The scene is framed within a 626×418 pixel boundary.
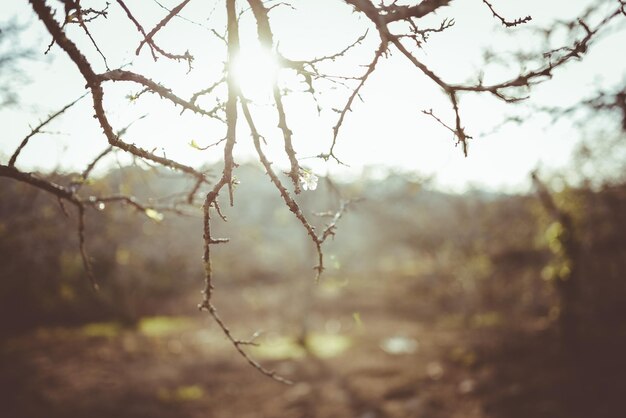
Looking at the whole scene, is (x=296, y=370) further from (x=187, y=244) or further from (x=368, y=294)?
(x=368, y=294)

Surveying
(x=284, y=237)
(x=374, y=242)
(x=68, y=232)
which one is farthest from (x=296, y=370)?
(x=374, y=242)

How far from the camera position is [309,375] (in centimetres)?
931

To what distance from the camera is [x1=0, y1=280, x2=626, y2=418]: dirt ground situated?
714 centimetres

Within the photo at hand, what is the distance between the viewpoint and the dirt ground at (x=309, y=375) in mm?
7145

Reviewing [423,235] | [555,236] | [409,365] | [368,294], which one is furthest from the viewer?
[368,294]

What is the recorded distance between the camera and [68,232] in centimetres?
957

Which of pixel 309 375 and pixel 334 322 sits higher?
pixel 334 322

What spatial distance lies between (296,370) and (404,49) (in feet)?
30.5

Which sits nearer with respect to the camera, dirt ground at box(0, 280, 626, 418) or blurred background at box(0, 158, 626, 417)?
dirt ground at box(0, 280, 626, 418)

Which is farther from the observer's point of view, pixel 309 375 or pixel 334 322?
pixel 334 322

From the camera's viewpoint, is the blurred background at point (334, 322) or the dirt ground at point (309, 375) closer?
the dirt ground at point (309, 375)

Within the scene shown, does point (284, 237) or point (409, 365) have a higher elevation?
Result: point (284, 237)

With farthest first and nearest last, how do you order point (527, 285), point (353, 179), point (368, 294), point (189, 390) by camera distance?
point (368, 294)
point (353, 179)
point (527, 285)
point (189, 390)

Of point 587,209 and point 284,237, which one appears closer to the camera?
point 587,209
